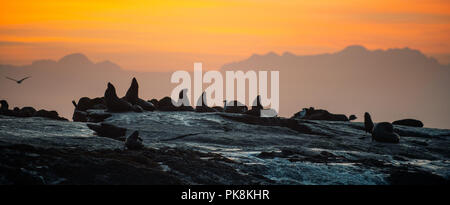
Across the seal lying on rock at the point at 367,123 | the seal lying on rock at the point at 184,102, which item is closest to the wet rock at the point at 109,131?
the seal lying on rock at the point at 184,102

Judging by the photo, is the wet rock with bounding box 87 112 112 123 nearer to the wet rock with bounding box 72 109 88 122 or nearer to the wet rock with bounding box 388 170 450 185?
the wet rock with bounding box 72 109 88 122

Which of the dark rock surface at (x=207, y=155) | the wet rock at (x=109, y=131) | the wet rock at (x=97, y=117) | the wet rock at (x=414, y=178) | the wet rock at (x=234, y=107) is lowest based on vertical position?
the wet rock at (x=414, y=178)

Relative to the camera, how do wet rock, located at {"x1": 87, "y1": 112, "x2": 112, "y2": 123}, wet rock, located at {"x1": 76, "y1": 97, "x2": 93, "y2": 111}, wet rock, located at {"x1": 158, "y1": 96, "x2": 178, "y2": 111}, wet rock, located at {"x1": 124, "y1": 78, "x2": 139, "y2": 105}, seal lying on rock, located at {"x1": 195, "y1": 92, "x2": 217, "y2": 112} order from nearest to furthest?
wet rock, located at {"x1": 87, "y1": 112, "x2": 112, "y2": 123}
wet rock, located at {"x1": 124, "y1": 78, "x2": 139, "y2": 105}
wet rock, located at {"x1": 158, "y1": 96, "x2": 178, "y2": 111}
wet rock, located at {"x1": 76, "y1": 97, "x2": 93, "y2": 111}
seal lying on rock, located at {"x1": 195, "y1": 92, "x2": 217, "y2": 112}

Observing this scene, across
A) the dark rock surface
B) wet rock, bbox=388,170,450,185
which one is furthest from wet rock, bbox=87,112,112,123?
wet rock, bbox=388,170,450,185

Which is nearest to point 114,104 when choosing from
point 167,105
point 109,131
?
point 167,105

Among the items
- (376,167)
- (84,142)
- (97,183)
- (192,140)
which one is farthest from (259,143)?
(97,183)

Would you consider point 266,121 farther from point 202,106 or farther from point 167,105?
point 167,105

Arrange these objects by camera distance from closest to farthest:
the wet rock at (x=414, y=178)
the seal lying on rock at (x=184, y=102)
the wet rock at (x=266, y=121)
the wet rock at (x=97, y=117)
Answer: the wet rock at (x=414, y=178) < the wet rock at (x=97, y=117) < the wet rock at (x=266, y=121) < the seal lying on rock at (x=184, y=102)

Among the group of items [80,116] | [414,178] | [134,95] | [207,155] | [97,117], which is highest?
[134,95]

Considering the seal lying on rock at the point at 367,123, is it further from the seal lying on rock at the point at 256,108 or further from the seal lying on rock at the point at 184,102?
the seal lying on rock at the point at 184,102
